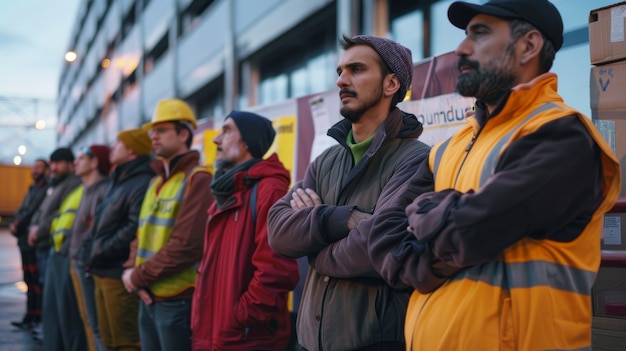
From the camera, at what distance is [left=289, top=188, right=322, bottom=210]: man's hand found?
9.08 ft

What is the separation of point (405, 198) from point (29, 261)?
875cm

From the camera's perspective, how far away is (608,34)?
263cm

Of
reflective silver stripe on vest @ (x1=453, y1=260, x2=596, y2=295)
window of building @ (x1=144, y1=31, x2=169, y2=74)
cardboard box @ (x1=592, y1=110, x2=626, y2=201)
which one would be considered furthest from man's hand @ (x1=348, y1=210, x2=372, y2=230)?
window of building @ (x1=144, y1=31, x2=169, y2=74)

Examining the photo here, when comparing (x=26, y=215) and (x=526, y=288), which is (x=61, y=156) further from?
(x=526, y=288)

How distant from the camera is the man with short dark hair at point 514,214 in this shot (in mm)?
1815

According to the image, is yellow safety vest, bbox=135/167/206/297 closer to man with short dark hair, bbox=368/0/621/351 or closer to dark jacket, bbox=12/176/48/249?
man with short dark hair, bbox=368/0/621/351

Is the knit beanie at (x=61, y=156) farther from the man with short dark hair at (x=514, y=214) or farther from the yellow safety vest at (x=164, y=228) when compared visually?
the man with short dark hair at (x=514, y=214)

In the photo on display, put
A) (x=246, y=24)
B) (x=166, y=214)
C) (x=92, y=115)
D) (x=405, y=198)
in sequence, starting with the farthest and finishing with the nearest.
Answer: (x=92, y=115), (x=246, y=24), (x=166, y=214), (x=405, y=198)

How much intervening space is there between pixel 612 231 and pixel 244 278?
1816 millimetres

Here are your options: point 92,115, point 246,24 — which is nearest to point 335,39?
point 246,24

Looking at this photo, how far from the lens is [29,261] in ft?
32.3

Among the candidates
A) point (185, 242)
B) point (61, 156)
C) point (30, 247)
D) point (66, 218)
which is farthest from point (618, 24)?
point (30, 247)

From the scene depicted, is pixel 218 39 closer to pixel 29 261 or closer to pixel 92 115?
pixel 29 261

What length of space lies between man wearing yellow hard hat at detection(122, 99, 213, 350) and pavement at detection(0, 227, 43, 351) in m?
3.84
